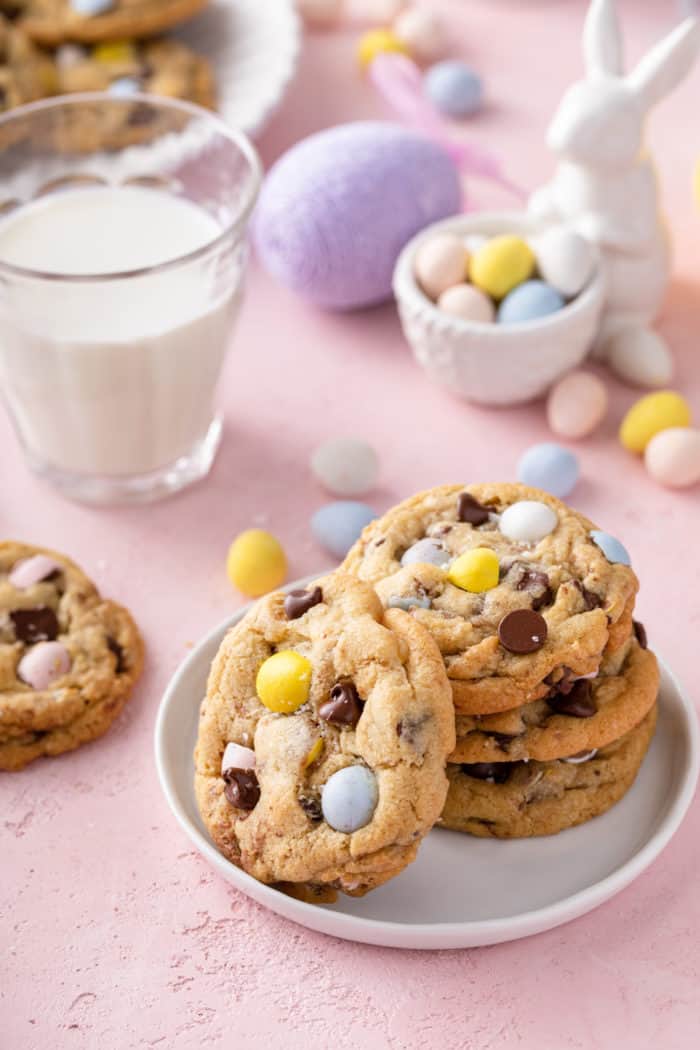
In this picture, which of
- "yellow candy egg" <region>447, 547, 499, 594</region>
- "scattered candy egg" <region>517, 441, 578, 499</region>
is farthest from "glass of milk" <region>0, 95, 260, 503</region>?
"yellow candy egg" <region>447, 547, 499, 594</region>

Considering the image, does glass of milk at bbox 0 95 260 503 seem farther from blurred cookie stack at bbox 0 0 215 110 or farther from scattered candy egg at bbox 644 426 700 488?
scattered candy egg at bbox 644 426 700 488

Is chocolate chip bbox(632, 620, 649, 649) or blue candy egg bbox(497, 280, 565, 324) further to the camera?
blue candy egg bbox(497, 280, 565, 324)

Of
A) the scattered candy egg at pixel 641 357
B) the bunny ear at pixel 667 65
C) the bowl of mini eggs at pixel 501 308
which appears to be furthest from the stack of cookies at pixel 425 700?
the bunny ear at pixel 667 65

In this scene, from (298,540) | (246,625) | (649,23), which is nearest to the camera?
(246,625)

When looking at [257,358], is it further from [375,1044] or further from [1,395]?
[375,1044]

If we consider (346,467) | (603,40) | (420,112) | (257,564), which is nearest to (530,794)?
(257,564)

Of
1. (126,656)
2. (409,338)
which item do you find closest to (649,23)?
(409,338)

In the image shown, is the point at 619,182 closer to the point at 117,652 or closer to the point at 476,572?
the point at 476,572
